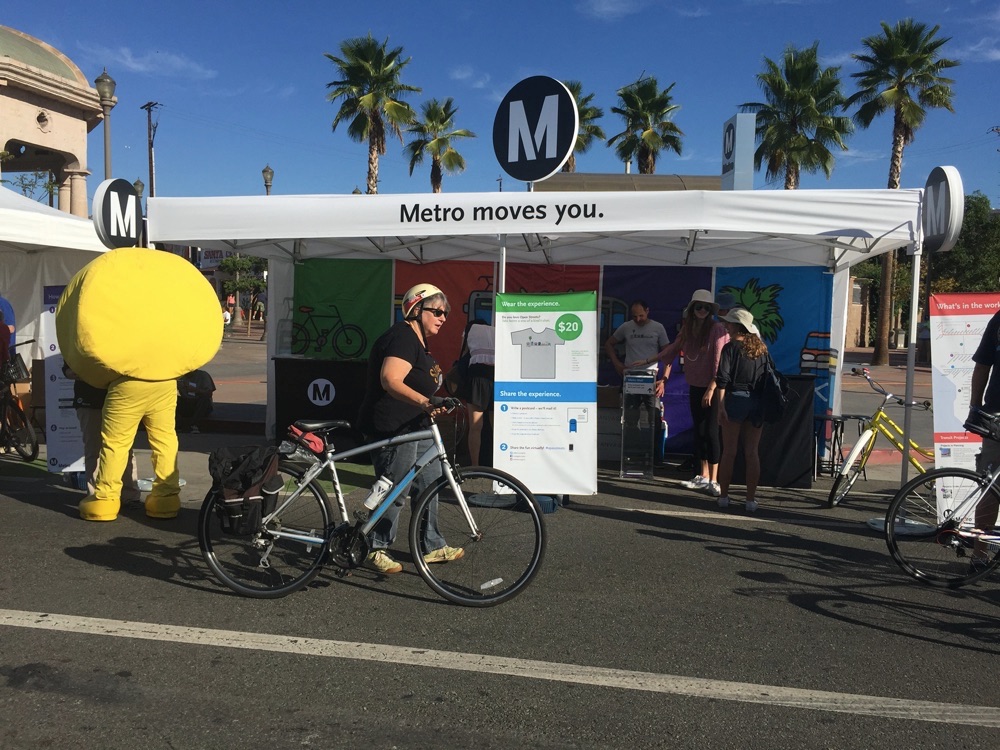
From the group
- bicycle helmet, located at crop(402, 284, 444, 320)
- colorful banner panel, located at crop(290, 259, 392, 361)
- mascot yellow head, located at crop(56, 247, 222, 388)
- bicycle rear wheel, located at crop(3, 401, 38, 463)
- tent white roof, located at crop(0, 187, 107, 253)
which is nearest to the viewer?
bicycle helmet, located at crop(402, 284, 444, 320)

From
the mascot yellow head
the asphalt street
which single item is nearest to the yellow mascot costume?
the mascot yellow head

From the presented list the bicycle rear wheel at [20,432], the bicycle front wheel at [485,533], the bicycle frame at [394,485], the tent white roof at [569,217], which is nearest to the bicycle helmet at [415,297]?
the bicycle frame at [394,485]

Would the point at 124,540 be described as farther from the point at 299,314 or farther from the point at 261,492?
the point at 299,314

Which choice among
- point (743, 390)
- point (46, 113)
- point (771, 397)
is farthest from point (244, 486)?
point (46, 113)

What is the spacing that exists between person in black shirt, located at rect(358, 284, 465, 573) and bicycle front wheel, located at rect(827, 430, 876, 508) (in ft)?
13.2

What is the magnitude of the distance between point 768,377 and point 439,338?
524 cm

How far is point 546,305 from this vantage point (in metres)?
6.23

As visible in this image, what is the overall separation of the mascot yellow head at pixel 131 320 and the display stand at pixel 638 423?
4.32 meters

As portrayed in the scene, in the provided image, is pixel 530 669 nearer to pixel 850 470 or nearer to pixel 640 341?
pixel 850 470

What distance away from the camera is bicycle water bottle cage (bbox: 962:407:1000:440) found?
4688mm

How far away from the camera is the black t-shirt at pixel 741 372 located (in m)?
6.70

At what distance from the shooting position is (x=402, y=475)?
178 inches

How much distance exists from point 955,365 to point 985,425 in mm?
1354

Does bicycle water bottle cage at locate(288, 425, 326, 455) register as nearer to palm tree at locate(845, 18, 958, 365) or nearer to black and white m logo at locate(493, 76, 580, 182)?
black and white m logo at locate(493, 76, 580, 182)
